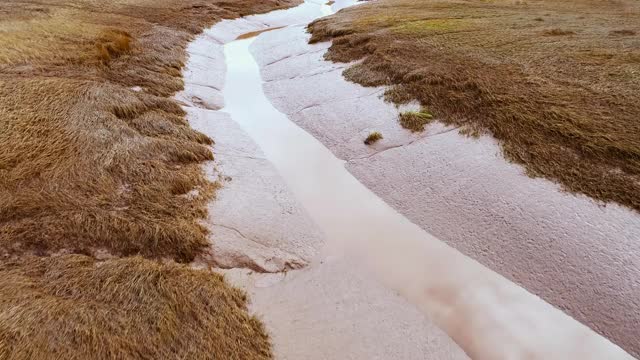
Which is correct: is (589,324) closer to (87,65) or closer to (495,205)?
(495,205)

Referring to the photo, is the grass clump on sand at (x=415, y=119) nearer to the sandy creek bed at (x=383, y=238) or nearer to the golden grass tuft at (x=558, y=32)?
the sandy creek bed at (x=383, y=238)

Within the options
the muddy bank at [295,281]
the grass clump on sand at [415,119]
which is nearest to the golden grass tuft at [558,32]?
the grass clump on sand at [415,119]

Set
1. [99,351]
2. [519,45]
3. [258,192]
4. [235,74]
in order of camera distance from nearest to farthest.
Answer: [99,351] → [258,192] → [519,45] → [235,74]

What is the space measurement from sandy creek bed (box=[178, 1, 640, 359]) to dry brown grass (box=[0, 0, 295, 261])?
3.13ft

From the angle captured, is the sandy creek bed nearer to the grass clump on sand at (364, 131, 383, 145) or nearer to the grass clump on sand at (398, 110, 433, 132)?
the grass clump on sand at (364, 131, 383, 145)

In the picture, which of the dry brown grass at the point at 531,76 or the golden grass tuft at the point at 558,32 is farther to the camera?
the golden grass tuft at the point at 558,32

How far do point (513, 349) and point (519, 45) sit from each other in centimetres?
1612

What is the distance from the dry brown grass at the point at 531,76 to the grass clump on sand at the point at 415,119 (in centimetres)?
41

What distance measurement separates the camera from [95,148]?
11547 mm

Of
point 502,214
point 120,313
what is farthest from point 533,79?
point 120,313

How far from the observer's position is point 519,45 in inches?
774

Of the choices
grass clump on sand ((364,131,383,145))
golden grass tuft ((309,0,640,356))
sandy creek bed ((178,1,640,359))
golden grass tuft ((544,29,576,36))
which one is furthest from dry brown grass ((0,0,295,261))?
golden grass tuft ((544,29,576,36))

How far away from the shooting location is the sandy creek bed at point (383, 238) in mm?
7480

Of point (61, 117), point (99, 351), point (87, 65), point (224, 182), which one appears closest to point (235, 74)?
→ point (87, 65)
